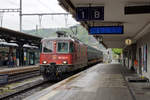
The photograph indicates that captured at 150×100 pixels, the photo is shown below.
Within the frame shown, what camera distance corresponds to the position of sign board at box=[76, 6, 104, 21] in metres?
8.31

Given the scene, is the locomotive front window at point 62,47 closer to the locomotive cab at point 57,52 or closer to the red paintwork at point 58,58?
the locomotive cab at point 57,52

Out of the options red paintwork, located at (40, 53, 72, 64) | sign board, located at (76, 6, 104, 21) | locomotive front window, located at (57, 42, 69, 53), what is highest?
sign board, located at (76, 6, 104, 21)

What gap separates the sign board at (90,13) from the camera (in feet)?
27.3

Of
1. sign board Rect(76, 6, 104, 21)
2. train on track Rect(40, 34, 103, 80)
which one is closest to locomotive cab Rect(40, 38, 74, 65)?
train on track Rect(40, 34, 103, 80)

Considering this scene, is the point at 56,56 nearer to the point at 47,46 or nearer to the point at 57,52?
the point at 57,52

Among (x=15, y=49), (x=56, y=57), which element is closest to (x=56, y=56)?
(x=56, y=57)

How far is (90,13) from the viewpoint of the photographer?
834cm

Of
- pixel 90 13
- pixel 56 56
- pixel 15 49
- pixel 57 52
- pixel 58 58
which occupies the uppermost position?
pixel 90 13

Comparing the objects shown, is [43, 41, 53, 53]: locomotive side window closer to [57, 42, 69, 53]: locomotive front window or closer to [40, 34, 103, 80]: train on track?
[40, 34, 103, 80]: train on track

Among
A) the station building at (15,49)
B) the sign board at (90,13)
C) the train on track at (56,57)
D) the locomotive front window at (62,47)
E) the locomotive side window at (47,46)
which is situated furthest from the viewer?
the station building at (15,49)

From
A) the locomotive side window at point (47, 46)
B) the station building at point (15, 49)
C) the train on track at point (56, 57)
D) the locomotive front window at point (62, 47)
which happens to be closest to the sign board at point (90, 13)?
the train on track at point (56, 57)

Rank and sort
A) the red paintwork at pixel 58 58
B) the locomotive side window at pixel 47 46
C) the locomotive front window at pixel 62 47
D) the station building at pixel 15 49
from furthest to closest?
the station building at pixel 15 49 → the locomotive side window at pixel 47 46 → the locomotive front window at pixel 62 47 → the red paintwork at pixel 58 58

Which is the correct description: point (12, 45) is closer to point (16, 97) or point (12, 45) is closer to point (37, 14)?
point (37, 14)

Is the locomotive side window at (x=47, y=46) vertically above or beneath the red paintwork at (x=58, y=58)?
above
